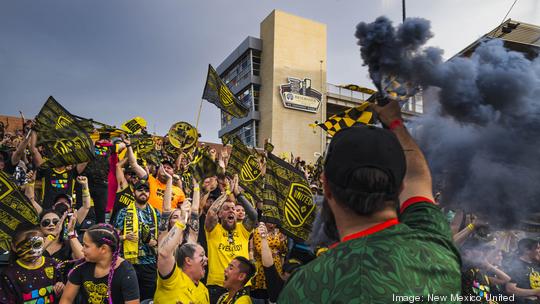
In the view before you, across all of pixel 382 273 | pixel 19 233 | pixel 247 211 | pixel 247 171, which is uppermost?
pixel 247 171

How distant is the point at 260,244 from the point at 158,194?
272 cm

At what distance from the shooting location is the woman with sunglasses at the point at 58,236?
5195 millimetres

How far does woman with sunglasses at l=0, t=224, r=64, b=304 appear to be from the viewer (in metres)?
3.97

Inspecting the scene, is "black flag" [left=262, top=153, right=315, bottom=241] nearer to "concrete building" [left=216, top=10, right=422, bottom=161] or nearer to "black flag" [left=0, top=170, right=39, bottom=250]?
"black flag" [left=0, top=170, right=39, bottom=250]

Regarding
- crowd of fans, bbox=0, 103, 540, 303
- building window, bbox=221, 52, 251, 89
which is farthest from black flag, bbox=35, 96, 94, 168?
building window, bbox=221, 52, 251, 89

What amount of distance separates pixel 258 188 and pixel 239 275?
106 inches

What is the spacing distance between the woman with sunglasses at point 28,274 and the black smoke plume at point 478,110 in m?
3.90

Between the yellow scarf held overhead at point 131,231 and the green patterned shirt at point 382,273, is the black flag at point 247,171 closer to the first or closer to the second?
the yellow scarf held overhead at point 131,231

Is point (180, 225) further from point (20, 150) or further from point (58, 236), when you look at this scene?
point (20, 150)

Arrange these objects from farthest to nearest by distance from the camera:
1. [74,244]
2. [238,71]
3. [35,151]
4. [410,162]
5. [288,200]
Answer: [238,71] < [35,151] < [74,244] < [288,200] < [410,162]

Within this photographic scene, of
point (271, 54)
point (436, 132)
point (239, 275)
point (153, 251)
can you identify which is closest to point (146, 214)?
point (153, 251)

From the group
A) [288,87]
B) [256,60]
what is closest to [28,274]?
[288,87]

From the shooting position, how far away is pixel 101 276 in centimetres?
394

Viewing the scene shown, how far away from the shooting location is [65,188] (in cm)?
706
